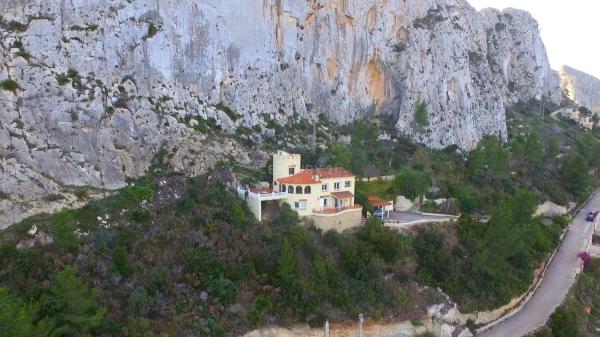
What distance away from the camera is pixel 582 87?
14262 centimetres

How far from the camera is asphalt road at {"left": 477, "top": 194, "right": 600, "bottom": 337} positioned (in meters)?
34.8

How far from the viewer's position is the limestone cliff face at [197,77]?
116 ft

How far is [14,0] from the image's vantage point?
127 ft

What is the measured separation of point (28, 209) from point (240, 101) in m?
24.8

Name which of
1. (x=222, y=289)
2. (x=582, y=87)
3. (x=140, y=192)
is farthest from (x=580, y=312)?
(x=582, y=87)

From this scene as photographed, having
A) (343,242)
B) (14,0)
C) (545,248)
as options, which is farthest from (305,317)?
(14,0)

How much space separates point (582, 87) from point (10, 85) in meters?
153

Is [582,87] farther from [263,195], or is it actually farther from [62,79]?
[62,79]

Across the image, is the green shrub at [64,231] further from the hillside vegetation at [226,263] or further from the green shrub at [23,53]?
the green shrub at [23,53]

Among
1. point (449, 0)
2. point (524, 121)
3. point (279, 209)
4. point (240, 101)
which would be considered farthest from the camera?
point (524, 121)

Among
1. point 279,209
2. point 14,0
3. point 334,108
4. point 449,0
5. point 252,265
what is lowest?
point 252,265

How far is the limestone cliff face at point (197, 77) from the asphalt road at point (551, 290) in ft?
75.4

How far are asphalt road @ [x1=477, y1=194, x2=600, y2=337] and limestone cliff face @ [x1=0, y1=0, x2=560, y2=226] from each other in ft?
75.4

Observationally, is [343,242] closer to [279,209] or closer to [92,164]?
[279,209]
